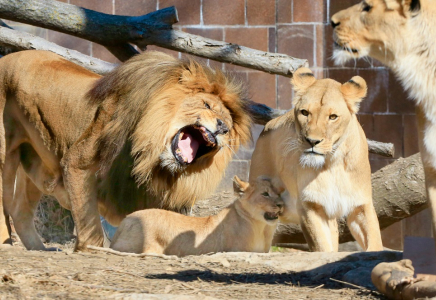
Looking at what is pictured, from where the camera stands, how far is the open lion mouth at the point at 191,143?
4.99 m

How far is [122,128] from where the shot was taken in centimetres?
499

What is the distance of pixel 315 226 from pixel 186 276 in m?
1.15

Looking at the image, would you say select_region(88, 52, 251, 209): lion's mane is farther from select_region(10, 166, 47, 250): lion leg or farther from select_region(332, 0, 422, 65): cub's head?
select_region(332, 0, 422, 65): cub's head

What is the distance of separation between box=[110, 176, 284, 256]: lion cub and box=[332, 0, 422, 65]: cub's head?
217cm

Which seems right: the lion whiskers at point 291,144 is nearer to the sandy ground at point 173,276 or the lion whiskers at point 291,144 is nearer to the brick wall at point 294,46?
the sandy ground at point 173,276

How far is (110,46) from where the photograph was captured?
248 inches

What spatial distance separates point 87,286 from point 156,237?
1707mm

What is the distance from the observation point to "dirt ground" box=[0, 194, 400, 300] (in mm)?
3295

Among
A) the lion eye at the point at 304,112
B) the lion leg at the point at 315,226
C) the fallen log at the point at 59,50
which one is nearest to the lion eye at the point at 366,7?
the lion eye at the point at 304,112

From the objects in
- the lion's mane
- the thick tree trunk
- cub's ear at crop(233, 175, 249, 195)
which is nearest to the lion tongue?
the lion's mane

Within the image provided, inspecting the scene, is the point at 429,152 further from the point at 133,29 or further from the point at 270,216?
the point at 133,29

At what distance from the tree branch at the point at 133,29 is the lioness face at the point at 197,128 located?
0.98 metres

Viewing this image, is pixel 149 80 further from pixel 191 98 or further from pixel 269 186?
pixel 269 186

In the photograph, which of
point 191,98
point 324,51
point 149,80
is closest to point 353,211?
point 191,98
